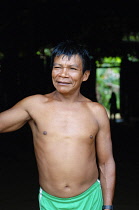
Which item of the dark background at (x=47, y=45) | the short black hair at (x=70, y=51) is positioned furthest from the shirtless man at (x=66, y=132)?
the dark background at (x=47, y=45)

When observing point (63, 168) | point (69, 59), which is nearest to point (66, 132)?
point (63, 168)

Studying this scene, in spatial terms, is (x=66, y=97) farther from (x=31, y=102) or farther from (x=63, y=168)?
(x=63, y=168)

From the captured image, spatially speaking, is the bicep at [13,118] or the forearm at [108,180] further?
the forearm at [108,180]

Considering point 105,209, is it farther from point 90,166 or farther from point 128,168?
point 128,168

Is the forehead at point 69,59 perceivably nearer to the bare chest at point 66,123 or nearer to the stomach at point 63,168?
the bare chest at point 66,123

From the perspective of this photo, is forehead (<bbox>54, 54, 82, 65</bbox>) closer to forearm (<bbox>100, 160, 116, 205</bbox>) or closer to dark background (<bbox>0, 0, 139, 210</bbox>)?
forearm (<bbox>100, 160, 116, 205</bbox>)

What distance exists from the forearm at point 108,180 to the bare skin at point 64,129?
2 centimetres

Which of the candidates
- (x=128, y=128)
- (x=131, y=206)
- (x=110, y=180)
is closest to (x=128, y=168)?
(x=131, y=206)

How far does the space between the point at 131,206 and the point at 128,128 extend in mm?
7111

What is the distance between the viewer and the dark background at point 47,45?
720 centimetres

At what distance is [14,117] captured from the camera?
2086mm

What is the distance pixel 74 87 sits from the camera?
2.09m

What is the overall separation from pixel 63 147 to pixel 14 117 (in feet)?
1.07

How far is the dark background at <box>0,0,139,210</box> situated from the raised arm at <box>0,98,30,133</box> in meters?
3.77
